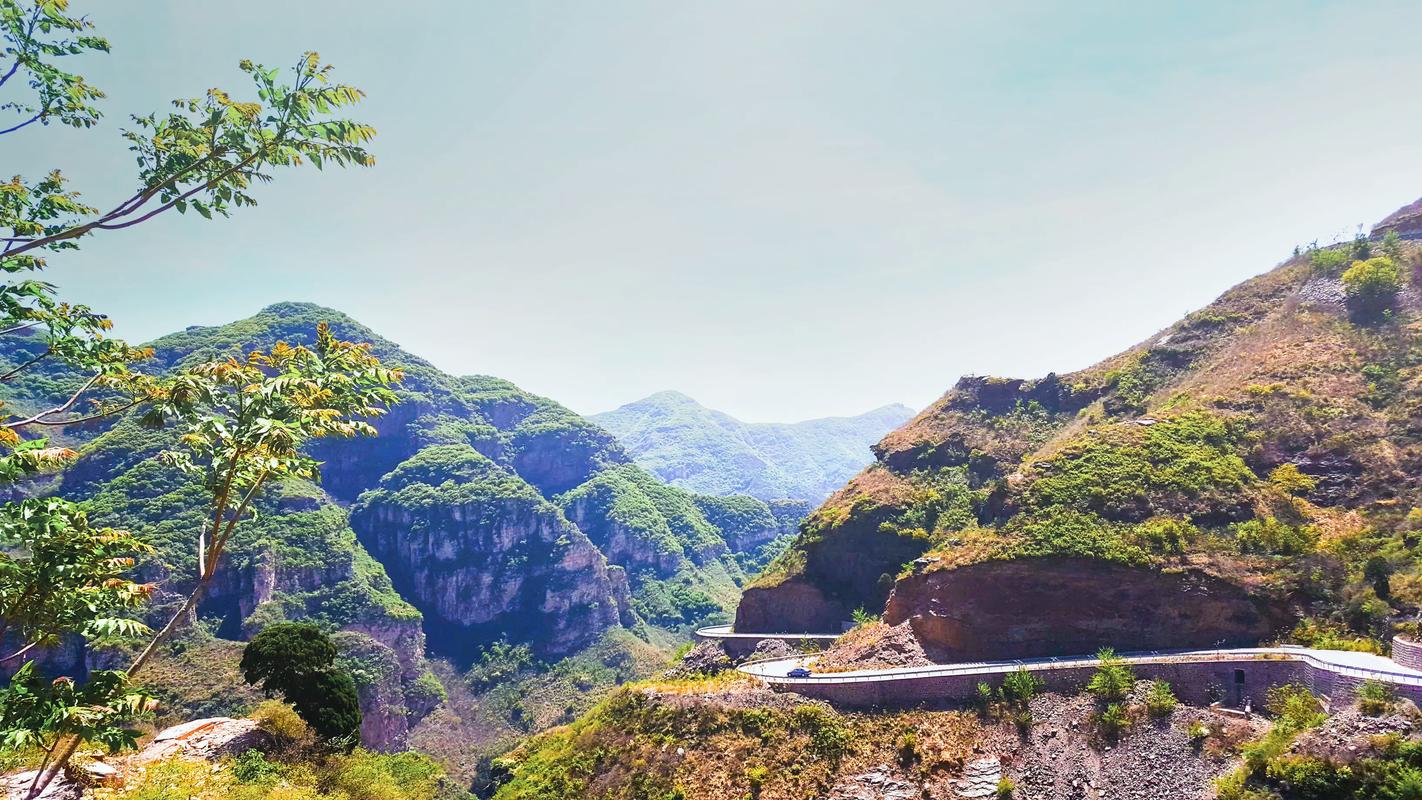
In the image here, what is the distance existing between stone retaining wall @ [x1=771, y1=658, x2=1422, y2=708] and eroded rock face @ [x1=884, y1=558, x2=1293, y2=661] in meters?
3.87

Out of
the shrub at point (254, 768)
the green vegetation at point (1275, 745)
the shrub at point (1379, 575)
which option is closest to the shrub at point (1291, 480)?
the shrub at point (1379, 575)

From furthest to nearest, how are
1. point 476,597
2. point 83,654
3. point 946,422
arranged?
point 476,597 < point 83,654 < point 946,422

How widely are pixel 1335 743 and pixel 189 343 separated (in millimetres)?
184392

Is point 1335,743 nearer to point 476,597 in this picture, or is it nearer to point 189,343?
point 476,597

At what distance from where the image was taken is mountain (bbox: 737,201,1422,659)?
100 ft

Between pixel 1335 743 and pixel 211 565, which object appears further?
pixel 1335 743

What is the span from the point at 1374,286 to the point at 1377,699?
3585 cm

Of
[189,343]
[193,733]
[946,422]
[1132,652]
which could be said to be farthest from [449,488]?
[1132,652]

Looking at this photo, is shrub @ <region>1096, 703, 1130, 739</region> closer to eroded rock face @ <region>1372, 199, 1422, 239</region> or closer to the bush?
the bush

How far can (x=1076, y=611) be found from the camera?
32.8 metres

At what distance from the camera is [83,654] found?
69062 millimetres

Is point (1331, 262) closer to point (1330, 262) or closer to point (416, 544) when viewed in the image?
point (1330, 262)

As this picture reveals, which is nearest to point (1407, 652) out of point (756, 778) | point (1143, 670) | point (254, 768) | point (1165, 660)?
point (1165, 660)

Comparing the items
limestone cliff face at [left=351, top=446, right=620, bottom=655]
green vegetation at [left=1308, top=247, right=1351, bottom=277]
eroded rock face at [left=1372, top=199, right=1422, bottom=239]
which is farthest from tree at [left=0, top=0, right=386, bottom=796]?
limestone cliff face at [left=351, top=446, right=620, bottom=655]
